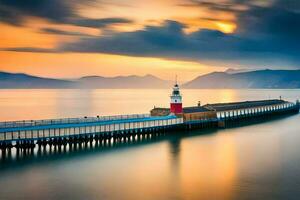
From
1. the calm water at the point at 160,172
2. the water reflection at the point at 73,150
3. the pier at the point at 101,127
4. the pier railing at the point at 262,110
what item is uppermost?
the pier railing at the point at 262,110

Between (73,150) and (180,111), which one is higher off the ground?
(180,111)

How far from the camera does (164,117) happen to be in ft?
178

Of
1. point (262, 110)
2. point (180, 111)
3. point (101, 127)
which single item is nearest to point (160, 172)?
point (101, 127)

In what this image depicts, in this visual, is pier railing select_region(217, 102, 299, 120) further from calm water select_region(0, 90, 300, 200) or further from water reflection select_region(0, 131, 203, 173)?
calm water select_region(0, 90, 300, 200)

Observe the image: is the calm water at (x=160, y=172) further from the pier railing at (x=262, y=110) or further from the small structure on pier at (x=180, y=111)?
the pier railing at (x=262, y=110)

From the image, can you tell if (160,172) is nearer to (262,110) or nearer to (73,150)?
(73,150)

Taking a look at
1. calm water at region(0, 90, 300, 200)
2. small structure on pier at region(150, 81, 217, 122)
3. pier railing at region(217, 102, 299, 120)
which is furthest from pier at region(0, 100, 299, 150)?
calm water at region(0, 90, 300, 200)

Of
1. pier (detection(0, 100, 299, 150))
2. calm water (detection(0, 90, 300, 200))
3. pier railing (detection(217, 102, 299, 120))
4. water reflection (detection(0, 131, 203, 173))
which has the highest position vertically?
pier railing (detection(217, 102, 299, 120))

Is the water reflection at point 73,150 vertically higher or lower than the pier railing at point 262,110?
lower

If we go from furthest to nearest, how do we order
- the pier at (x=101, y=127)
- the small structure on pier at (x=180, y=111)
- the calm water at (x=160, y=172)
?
the small structure on pier at (x=180, y=111) → the pier at (x=101, y=127) → the calm water at (x=160, y=172)

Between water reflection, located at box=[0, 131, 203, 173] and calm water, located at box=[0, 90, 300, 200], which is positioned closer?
calm water, located at box=[0, 90, 300, 200]

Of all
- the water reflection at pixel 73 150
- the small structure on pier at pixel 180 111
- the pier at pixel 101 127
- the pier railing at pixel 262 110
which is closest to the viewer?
the water reflection at pixel 73 150

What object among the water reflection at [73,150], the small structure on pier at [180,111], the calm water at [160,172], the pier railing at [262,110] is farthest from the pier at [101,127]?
the calm water at [160,172]

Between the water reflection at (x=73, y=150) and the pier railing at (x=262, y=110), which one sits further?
the pier railing at (x=262, y=110)
